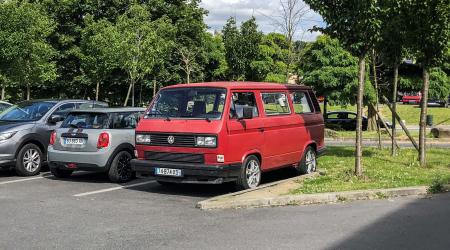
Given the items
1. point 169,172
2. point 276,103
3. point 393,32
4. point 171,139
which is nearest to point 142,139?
point 171,139

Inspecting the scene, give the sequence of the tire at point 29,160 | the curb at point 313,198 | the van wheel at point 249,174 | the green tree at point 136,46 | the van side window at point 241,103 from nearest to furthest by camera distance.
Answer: the curb at point 313,198 → the van wheel at point 249,174 → the van side window at point 241,103 → the tire at point 29,160 → the green tree at point 136,46

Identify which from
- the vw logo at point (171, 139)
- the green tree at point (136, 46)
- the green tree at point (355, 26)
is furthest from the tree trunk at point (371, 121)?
the vw logo at point (171, 139)

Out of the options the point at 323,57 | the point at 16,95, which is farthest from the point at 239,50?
the point at 16,95

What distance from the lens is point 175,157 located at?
9.37 m

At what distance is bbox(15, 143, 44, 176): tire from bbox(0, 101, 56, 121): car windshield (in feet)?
2.58

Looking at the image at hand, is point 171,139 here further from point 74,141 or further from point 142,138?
point 74,141

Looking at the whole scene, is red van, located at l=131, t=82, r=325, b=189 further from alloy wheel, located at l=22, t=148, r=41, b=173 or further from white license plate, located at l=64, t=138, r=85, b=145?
alloy wheel, located at l=22, t=148, r=41, b=173

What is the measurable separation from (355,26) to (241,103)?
109 inches

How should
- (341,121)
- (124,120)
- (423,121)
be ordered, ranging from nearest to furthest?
(124,120)
(423,121)
(341,121)

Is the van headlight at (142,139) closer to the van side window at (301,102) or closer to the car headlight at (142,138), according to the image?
the car headlight at (142,138)

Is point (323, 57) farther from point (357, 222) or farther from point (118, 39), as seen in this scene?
point (357, 222)

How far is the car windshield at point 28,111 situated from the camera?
41.5 feet

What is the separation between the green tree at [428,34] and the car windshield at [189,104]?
5039 millimetres

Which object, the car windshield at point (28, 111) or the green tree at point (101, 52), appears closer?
the car windshield at point (28, 111)
